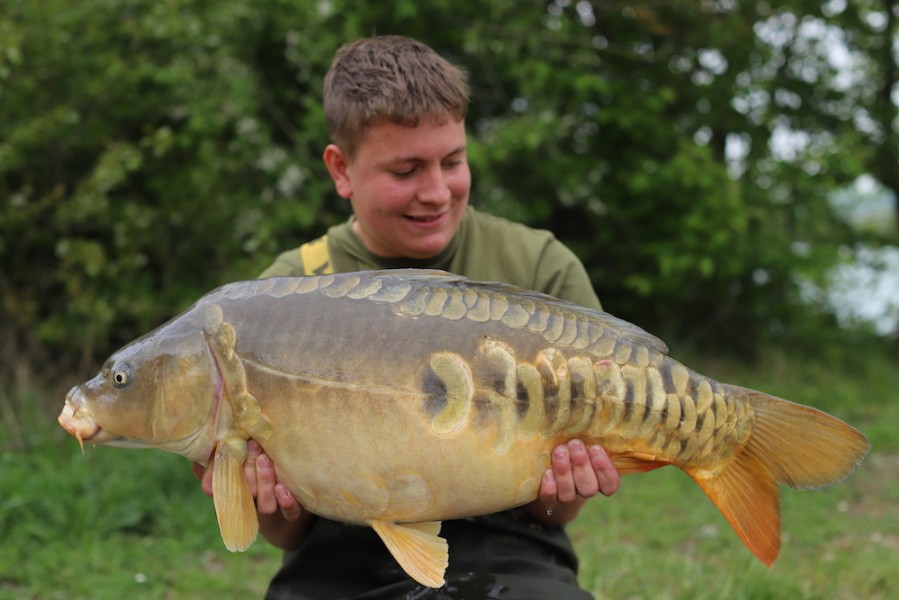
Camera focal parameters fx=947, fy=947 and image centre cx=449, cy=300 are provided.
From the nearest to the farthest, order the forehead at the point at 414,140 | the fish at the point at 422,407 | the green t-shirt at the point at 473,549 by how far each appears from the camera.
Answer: the fish at the point at 422,407 → the green t-shirt at the point at 473,549 → the forehead at the point at 414,140

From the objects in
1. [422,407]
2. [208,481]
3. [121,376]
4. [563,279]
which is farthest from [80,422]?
[563,279]

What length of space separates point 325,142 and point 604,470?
9.47 ft

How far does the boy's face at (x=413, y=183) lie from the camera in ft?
5.80

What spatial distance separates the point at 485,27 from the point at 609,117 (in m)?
0.70

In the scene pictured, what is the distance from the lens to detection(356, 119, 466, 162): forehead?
176cm

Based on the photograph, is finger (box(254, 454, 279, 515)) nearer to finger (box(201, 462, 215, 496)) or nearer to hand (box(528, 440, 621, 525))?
finger (box(201, 462, 215, 496))

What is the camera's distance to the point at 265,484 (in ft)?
4.82

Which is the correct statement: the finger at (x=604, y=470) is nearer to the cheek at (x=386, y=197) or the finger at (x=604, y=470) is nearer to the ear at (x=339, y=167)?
the cheek at (x=386, y=197)

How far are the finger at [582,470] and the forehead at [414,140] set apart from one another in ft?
2.04

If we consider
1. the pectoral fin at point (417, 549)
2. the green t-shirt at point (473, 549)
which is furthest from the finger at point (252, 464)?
the green t-shirt at point (473, 549)

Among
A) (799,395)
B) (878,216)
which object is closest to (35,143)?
(799,395)

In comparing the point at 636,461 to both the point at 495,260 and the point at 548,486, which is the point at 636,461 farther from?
the point at 495,260

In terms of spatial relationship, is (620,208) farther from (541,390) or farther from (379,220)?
(541,390)

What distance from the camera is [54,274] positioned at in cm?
400
